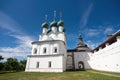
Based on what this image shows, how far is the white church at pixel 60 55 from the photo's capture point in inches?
648

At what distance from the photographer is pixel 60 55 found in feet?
70.4

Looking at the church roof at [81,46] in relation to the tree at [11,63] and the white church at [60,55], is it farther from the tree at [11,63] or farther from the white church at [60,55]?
the tree at [11,63]

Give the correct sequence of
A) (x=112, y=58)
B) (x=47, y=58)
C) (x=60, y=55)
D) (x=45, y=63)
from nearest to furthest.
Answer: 1. (x=112, y=58)
2. (x=60, y=55)
3. (x=45, y=63)
4. (x=47, y=58)

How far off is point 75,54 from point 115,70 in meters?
17.8

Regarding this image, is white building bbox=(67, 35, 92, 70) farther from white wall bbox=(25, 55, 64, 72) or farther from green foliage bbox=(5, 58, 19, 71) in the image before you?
green foliage bbox=(5, 58, 19, 71)

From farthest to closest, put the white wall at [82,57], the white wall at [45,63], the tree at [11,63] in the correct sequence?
1. the tree at [11,63]
2. the white wall at [82,57]
3. the white wall at [45,63]

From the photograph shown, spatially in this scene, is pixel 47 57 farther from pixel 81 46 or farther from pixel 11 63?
pixel 11 63

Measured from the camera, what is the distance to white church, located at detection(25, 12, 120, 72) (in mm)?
16453

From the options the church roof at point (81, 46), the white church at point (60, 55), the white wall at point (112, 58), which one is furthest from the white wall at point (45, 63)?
the church roof at point (81, 46)

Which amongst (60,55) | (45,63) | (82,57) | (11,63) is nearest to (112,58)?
(60,55)

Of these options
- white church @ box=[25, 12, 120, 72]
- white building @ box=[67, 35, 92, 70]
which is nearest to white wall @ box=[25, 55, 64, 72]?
white church @ box=[25, 12, 120, 72]

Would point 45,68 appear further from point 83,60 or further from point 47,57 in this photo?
point 83,60

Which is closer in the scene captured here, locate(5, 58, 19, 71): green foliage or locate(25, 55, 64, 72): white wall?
locate(25, 55, 64, 72): white wall

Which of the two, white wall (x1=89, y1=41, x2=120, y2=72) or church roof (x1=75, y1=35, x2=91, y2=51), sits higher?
church roof (x1=75, y1=35, x2=91, y2=51)
